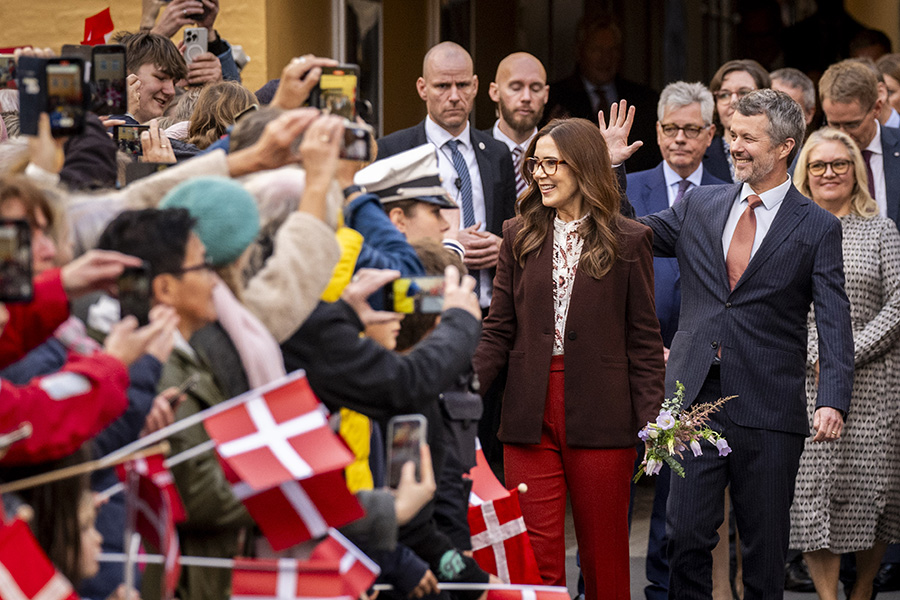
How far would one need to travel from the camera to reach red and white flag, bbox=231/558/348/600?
2.84 metres

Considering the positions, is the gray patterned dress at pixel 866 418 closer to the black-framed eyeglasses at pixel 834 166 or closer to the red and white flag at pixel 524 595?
the black-framed eyeglasses at pixel 834 166

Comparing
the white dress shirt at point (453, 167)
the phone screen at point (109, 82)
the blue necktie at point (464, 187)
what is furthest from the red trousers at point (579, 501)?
the phone screen at point (109, 82)

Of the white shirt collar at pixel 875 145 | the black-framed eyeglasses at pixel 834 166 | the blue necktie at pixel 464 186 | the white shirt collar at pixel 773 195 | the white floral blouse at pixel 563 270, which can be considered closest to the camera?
the white floral blouse at pixel 563 270

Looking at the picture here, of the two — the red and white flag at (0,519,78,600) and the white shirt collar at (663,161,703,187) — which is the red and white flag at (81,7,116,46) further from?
the red and white flag at (0,519,78,600)

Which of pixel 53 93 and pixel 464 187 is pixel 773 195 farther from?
pixel 53 93

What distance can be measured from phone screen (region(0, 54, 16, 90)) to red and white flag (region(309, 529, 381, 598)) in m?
1.58

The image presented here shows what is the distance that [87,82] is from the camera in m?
3.30

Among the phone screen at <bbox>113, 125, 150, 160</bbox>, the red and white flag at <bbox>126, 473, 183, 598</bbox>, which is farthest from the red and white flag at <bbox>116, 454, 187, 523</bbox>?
the phone screen at <bbox>113, 125, 150, 160</bbox>

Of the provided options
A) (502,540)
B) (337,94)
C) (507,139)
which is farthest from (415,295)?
(507,139)

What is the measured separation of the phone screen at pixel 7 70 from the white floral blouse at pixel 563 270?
8.14ft

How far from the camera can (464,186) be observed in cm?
670

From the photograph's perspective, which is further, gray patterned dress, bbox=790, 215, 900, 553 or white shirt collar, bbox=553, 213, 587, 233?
gray patterned dress, bbox=790, 215, 900, 553

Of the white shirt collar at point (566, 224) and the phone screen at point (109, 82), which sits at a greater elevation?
the phone screen at point (109, 82)

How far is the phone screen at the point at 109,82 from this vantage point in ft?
12.0
